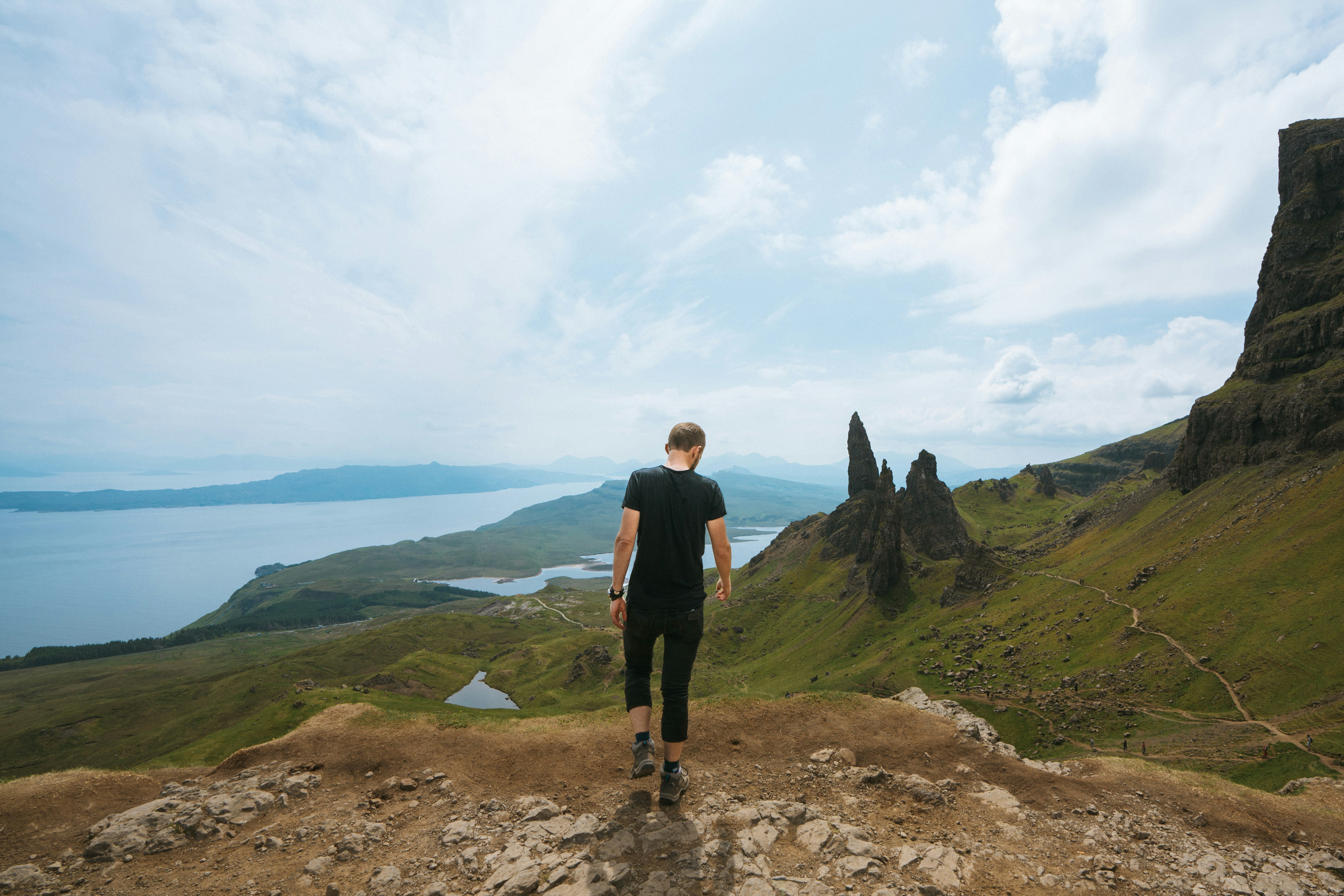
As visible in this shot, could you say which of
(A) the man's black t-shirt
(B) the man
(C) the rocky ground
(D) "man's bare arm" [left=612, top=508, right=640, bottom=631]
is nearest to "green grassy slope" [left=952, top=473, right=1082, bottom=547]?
(C) the rocky ground

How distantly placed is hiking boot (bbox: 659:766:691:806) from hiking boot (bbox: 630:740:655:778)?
697 millimetres

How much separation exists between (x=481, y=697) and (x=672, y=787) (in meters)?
131

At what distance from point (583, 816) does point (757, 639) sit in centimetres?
12615

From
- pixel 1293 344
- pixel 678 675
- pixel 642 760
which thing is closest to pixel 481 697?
pixel 642 760

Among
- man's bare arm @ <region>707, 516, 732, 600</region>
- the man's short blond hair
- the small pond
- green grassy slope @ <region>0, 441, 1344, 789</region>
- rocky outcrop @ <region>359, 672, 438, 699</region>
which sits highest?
the man's short blond hair

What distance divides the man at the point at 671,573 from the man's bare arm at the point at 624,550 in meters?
0.02

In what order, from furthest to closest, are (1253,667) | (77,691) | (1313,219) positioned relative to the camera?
(77,691)
(1313,219)
(1253,667)

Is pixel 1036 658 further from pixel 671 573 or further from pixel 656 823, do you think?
pixel 671 573

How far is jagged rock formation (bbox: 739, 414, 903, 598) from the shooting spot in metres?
112

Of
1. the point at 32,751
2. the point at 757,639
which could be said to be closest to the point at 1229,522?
the point at 757,639

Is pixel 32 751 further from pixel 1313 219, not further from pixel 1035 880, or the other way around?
pixel 1313 219

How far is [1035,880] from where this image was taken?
24.7ft

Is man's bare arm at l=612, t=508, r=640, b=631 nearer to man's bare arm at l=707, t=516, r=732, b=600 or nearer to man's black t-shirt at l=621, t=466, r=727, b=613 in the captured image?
man's black t-shirt at l=621, t=466, r=727, b=613

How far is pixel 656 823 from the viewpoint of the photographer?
28.2 ft
